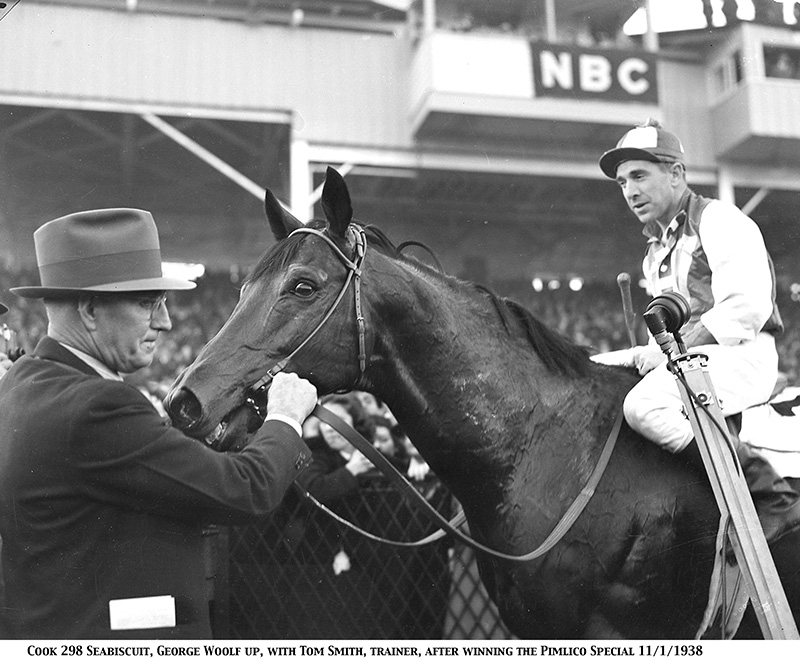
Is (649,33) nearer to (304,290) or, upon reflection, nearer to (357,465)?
(304,290)

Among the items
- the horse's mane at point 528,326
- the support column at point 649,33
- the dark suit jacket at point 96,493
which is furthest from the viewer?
the support column at point 649,33

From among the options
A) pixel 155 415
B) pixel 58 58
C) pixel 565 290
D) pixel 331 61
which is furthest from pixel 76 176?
pixel 565 290

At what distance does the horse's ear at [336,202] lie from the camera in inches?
101

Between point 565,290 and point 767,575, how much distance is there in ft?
5.44

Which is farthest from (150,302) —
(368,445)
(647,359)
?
(647,359)

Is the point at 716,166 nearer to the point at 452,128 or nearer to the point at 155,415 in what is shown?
the point at 452,128

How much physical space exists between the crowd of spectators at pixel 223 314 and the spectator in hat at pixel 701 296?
338 mm

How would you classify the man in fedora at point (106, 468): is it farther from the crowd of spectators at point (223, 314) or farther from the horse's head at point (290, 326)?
the crowd of spectators at point (223, 314)

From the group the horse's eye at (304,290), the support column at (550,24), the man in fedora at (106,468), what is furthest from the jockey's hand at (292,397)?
the support column at (550,24)

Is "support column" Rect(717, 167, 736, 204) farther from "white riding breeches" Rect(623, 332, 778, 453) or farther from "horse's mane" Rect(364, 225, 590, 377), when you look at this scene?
"horse's mane" Rect(364, 225, 590, 377)

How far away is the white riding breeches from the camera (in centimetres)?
261

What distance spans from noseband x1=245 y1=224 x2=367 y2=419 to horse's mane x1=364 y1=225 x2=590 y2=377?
0.48 feet

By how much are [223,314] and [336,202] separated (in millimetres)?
990

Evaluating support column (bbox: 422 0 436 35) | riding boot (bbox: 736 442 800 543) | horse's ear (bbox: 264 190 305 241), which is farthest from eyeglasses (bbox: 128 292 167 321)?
riding boot (bbox: 736 442 800 543)
